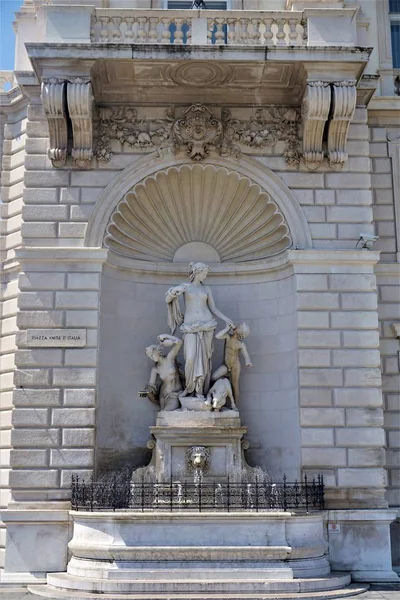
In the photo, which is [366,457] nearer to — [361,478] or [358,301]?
[361,478]

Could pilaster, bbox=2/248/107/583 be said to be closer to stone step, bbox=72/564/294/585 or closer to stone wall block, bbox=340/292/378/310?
stone step, bbox=72/564/294/585

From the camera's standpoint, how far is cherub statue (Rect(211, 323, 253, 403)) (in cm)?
1628

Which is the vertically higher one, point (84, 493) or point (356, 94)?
point (356, 94)

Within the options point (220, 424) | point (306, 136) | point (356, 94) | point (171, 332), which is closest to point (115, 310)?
point (171, 332)

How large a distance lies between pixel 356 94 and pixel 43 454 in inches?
390

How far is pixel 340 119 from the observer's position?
16.4 metres

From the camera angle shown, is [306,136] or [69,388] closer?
[69,388]

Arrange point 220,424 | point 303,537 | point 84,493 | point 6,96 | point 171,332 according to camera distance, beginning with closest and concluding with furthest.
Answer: point 303,537 → point 84,493 → point 220,424 → point 171,332 → point 6,96

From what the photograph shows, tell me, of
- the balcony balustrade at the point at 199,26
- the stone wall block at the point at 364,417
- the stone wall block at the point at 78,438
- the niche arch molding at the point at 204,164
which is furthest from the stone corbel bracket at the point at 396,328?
the stone wall block at the point at 78,438

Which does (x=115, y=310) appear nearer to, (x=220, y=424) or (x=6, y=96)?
(x=220, y=424)

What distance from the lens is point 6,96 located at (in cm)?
1792

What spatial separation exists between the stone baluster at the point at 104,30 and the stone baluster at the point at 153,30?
2.96ft

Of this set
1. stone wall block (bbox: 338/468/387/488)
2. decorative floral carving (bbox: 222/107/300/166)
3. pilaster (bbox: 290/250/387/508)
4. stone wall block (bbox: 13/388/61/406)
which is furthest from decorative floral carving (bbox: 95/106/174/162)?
stone wall block (bbox: 338/468/387/488)

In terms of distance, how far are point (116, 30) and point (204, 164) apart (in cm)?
334
